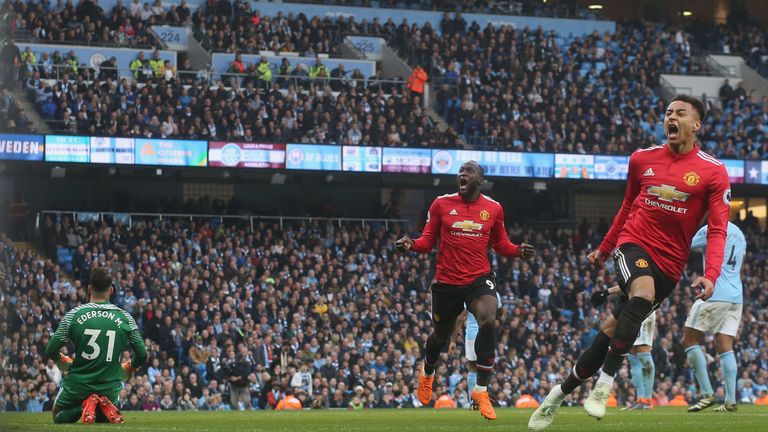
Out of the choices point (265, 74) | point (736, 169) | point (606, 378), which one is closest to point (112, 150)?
point (265, 74)

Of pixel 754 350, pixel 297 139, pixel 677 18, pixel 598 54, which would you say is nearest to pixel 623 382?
pixel 754 350

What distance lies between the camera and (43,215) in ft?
122

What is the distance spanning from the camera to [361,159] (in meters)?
38.1

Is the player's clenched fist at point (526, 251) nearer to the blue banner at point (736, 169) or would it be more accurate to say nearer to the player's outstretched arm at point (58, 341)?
the player's outstretched arm at point (58, 341)

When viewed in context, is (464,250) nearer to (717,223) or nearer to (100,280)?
(100,280)

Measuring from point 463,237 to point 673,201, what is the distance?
443 centimetres

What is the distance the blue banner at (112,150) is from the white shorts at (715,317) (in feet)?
75.1

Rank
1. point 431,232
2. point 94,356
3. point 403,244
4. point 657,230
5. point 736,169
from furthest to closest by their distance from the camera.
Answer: point 736,169, point 431,232, point 403,244, point 94,356, point 657,230

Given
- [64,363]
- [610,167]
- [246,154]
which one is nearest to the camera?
[64,363]

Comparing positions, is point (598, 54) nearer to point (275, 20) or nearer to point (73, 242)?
point (275, 20)

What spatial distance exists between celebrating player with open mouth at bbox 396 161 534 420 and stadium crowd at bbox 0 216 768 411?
491 inches

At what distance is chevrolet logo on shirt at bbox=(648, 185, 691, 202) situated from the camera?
31.9 feet

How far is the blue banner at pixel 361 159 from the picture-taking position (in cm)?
3797

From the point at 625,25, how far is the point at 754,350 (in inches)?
772
